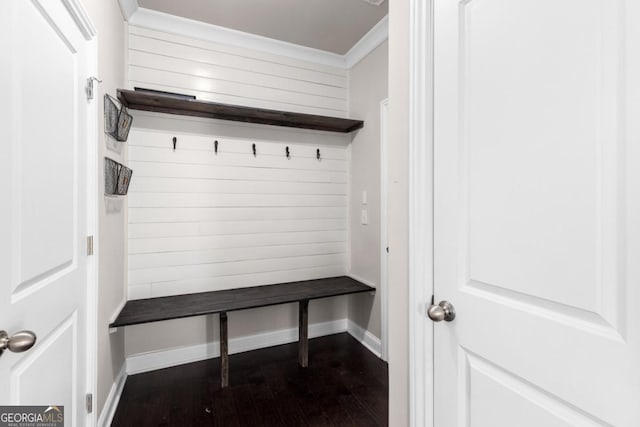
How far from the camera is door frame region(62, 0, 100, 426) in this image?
4.61ft

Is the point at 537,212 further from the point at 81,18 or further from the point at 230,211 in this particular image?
the point at 230,211

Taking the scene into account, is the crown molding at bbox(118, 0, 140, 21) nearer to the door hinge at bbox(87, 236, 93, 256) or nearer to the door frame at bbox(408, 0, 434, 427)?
the door hinge at bbox(87, 236, 93, 256)

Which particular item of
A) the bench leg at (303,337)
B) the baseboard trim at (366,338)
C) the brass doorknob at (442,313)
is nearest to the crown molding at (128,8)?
the bench leg at (303,337)

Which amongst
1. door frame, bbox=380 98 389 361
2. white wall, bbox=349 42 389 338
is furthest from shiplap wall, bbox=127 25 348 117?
door frame, bbox=380 98 389 361

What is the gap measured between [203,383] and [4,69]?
2.18 metres

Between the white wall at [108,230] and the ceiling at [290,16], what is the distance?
1.81ft

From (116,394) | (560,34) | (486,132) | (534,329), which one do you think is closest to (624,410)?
(534,329)

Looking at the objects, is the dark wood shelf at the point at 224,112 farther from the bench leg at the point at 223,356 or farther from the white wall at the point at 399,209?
the bench leg at the point at 223,356

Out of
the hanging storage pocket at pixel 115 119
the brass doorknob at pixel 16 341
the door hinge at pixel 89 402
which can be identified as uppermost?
the hanging storage pocket at pixel 115 119

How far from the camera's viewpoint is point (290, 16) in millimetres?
2371

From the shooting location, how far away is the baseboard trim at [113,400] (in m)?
1.68

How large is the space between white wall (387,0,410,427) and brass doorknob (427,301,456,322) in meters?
0.16

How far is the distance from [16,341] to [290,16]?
2561mm

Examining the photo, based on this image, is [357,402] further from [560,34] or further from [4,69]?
[4,69]
